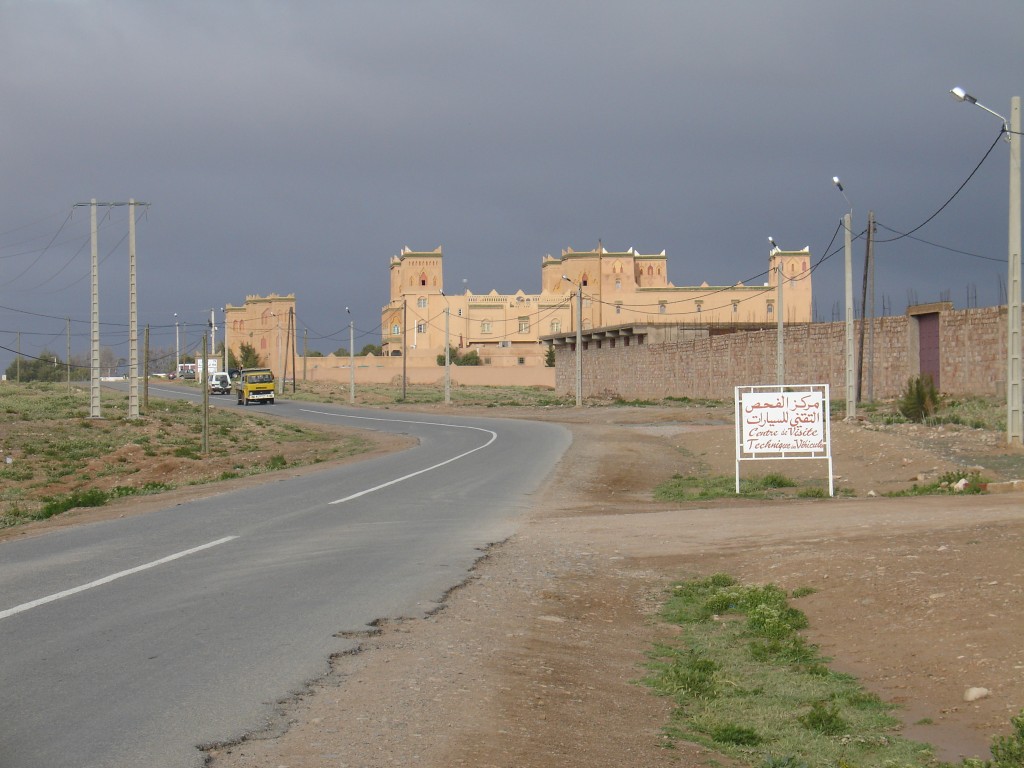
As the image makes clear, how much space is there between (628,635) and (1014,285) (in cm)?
1904

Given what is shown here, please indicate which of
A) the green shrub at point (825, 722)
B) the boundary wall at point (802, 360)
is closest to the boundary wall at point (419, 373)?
the boundary wall at point (802, 360)

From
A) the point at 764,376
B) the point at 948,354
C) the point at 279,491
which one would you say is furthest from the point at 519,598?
the point at 764,376

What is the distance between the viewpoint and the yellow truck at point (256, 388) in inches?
3125

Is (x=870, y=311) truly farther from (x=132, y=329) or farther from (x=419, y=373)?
(x=419, y=373)

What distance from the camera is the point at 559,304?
118 meters

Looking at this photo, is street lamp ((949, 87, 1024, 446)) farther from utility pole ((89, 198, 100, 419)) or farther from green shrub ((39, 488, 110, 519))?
utility pole ((89, 198, 100, 419))

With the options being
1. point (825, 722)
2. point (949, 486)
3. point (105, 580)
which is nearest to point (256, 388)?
point (949, 486)

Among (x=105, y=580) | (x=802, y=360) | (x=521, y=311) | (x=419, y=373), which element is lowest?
(x=105, y=580)

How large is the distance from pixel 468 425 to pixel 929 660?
4377cm

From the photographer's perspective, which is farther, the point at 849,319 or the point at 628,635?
the point at 849,319

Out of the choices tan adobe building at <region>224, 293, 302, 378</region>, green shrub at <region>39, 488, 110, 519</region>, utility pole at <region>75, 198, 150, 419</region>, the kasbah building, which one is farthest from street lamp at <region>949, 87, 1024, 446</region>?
tan adobe building at <region>224, 293, 302, 378</region>

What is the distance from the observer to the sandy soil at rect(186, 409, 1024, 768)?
6023 millimetres

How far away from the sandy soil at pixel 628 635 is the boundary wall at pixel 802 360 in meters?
23.4

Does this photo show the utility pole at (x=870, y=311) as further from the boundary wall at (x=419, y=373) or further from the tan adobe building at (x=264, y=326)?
the tan adobe building at (x=264, y=326)
